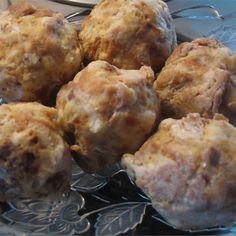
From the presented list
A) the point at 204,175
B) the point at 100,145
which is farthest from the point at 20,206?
the point at 204,175

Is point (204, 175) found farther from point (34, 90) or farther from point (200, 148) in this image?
point (34, 90)

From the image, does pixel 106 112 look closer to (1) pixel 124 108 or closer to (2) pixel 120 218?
(1) pixel 124 108

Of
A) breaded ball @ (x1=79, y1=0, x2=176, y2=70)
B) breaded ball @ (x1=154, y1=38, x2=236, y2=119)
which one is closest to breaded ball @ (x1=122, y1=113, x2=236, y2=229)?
breaded ball @ (x1=154, y1=38, x2=236, y2=119)

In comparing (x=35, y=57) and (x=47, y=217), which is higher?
(x=35, y=57)

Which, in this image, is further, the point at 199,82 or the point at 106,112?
the point at 199,82

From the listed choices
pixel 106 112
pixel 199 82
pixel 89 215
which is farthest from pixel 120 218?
pixel 199 82

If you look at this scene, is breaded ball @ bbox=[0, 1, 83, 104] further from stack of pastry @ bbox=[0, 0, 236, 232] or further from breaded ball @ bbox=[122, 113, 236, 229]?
breaded ball @ bbox=[122, 113, 236, 229]
